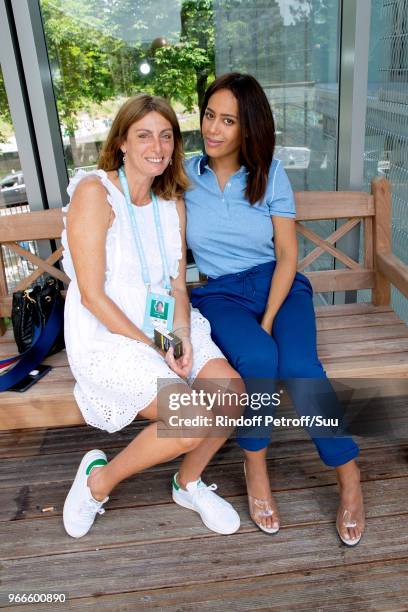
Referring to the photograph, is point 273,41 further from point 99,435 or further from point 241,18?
point 99,435

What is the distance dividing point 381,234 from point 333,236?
0.71 feet

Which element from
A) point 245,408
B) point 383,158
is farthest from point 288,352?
point 383,158

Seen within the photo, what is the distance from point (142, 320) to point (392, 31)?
6.28ft

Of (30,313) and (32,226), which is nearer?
(30,313)

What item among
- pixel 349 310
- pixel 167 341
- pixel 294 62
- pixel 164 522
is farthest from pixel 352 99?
pixel 164 522

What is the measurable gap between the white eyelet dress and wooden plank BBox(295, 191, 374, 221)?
742mm

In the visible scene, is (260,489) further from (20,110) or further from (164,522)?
(20,110)

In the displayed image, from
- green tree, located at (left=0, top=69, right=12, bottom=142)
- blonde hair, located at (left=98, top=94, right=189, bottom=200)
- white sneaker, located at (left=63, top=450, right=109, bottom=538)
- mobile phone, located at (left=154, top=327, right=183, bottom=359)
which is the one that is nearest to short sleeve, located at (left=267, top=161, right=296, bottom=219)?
blonde hair, located at (left=98, top=94, right=189, bottom=200)

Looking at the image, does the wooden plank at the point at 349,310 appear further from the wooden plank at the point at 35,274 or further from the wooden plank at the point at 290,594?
the wooden plank at the point at 35,274

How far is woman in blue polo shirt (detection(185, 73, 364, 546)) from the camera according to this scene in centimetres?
193

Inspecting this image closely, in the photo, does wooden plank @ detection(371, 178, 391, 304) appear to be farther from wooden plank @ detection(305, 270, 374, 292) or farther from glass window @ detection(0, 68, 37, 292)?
glass window @ detection(0, 68, 37, 292)

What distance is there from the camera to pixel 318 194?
2.60m

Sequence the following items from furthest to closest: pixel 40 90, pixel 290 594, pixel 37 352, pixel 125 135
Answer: pixel 40 90
pixel 37 352
pixel 125 135
pixel 290 594

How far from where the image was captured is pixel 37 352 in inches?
87.3
